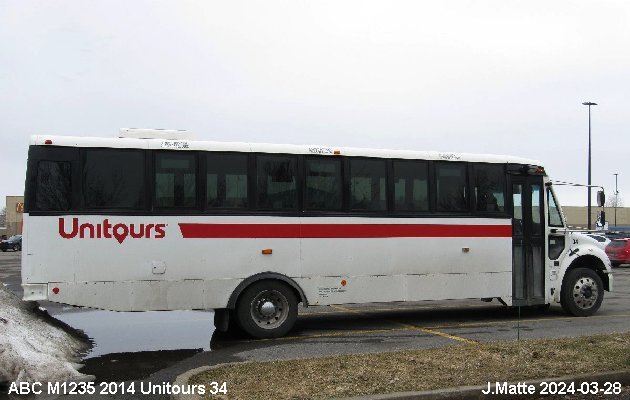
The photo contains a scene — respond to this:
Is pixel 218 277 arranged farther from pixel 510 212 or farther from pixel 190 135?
pixel 510 212

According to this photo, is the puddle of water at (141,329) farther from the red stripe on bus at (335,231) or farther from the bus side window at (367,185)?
the bus side window at (367,185)

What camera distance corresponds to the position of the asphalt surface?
879 cm

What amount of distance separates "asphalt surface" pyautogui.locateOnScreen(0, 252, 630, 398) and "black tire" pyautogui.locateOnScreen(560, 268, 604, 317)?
0.71 feet

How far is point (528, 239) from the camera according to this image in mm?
12523

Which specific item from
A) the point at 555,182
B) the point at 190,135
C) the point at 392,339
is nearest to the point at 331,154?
the point at 190,135

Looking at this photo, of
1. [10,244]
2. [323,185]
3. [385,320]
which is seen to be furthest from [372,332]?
[10,244]

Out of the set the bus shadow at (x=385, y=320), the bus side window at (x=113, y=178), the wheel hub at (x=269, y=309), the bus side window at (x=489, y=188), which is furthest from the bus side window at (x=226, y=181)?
the bus side window at (x=489, y=188)

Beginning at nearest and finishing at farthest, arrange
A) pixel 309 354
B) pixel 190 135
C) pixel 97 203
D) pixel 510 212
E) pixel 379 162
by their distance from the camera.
Result: 1. pixel 309 354
2. pixel 97 203
3. pixel 190 135
4. pixel 379 162
5. pixel 510 212

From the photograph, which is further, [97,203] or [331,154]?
[331,154]

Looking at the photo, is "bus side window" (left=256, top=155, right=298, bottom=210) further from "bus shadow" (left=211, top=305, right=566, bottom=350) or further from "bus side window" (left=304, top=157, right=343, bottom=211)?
"bus shadow" (left=211, top=305, right=566, bottom=350)

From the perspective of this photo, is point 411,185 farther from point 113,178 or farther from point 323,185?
point 113,178

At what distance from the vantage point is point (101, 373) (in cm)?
811

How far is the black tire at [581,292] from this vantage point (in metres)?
12.7

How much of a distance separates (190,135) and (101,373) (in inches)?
160
